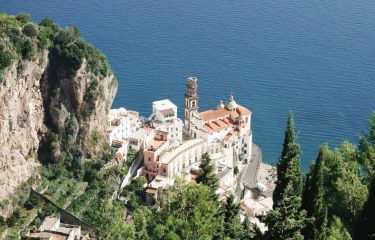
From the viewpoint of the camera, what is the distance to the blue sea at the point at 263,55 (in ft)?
255

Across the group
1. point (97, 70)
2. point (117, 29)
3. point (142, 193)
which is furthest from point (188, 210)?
point (117, 29)

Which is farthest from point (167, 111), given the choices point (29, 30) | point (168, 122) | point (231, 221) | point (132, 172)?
point (231, 221)

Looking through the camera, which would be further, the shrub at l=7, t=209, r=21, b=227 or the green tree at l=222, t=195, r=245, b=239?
the shrub at l=7, t=209, r=21, b=227

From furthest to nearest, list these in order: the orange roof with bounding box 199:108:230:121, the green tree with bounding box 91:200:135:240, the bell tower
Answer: the orange roof with bounding box 199:108:230:121
the bell tower
the green tree with bounding box 91:200:135:240

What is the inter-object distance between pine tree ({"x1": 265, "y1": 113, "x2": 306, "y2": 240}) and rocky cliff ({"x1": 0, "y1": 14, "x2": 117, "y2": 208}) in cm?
2617

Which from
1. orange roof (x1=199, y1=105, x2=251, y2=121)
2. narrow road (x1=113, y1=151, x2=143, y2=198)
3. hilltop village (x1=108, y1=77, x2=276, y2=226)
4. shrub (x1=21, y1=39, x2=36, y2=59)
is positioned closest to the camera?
shrub (x1=21, y1=39, x2=36, y2=59)

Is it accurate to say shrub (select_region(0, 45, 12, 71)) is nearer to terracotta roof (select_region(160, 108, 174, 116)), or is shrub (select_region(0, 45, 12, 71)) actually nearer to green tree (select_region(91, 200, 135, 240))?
green tree (select_region(91, 200, 135, 240))

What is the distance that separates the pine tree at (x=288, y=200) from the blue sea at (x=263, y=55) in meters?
40.6

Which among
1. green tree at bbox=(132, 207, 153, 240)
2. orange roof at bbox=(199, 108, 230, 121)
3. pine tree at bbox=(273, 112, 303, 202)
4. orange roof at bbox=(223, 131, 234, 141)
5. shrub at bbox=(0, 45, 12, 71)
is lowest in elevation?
green tree at bbox=(132, 207, 153, 240)

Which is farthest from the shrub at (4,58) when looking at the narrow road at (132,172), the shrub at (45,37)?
the narrow road at (132,172)

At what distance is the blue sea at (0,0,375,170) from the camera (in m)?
77.6

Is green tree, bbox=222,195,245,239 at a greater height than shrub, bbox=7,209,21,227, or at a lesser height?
lesser

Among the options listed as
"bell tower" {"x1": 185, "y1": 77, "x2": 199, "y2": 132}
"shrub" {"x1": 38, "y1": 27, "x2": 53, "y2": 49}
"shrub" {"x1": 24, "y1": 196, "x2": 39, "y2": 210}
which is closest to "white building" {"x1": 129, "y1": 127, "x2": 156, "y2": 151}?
"bell tower" {"x1": 185, "y1": 77, "x2": 199, "y2": 132}

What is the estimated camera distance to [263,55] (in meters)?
94.1
